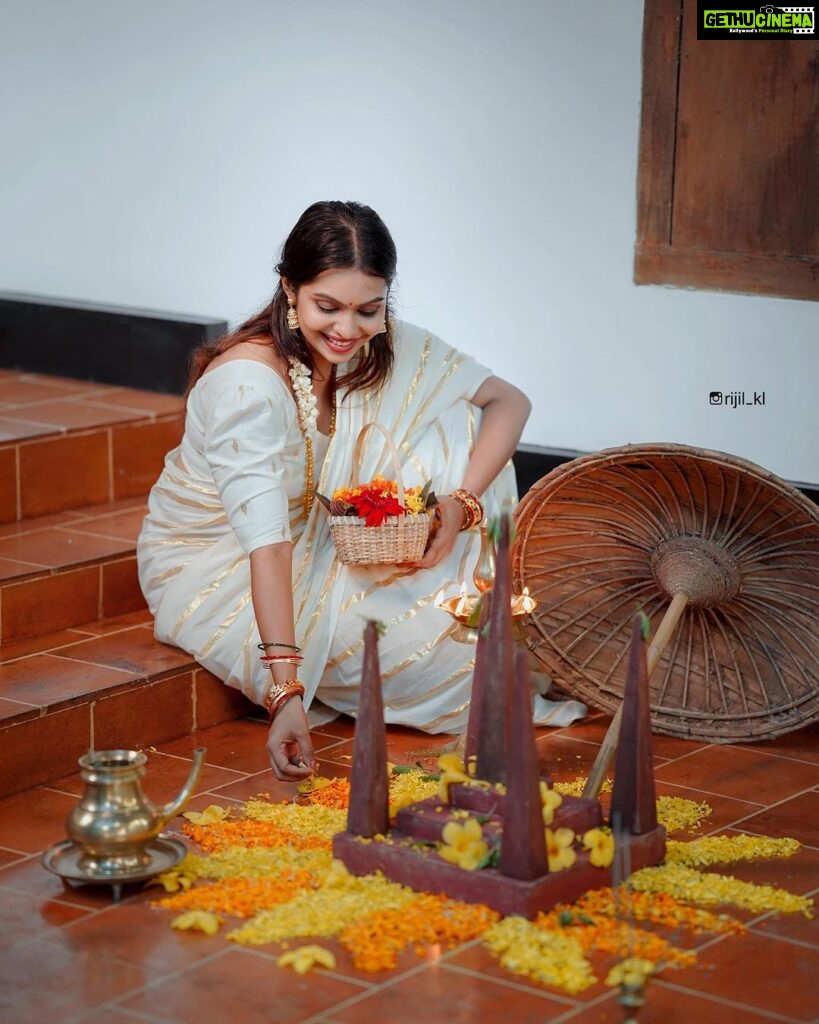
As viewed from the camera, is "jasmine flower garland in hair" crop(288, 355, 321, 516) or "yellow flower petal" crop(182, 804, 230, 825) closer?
"yellow flower petal" crop(182, 804, 230, 825)

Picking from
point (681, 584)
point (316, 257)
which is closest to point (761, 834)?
point (681, 584)

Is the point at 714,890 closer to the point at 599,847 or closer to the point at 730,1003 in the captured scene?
the point at 599,847

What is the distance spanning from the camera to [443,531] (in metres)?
4.20

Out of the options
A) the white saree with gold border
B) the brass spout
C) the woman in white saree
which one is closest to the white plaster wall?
the woman in white saree

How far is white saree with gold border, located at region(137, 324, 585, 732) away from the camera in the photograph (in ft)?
14.0

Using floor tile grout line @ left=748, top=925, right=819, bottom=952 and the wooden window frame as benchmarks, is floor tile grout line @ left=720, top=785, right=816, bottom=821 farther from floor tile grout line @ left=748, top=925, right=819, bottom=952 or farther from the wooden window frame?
the wooden window frame

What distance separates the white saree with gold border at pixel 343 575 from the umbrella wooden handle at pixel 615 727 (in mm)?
550

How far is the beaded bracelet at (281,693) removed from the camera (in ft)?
11.9

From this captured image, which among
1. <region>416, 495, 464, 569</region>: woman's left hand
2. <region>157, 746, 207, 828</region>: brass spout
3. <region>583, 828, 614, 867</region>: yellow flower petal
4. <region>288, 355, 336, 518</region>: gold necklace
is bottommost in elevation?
<region>583, 828, 614, 867</region>: yellow flower petal

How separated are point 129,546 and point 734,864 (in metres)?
2.02

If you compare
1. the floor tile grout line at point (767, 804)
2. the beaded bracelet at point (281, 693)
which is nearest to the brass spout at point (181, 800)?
the beaded bracelet at point (281, 693)

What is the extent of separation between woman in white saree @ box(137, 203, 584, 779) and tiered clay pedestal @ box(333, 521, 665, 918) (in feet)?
2.61

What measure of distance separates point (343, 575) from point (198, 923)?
4.53ft

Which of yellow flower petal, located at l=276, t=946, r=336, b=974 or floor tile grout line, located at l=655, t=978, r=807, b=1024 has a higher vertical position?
yellow flower petal, located at l=276, t=946, r=336, b=974
